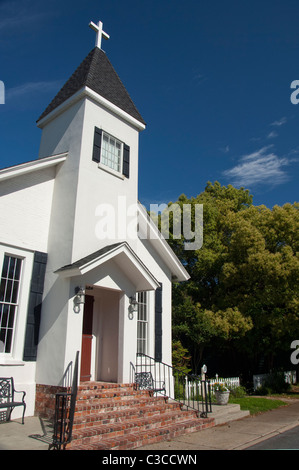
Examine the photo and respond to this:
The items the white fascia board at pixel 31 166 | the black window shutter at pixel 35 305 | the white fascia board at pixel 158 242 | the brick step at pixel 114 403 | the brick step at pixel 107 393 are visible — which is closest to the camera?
the brick step at pixel 114 403

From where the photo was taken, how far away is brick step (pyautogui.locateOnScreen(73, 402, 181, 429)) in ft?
21.8

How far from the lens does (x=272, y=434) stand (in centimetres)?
781

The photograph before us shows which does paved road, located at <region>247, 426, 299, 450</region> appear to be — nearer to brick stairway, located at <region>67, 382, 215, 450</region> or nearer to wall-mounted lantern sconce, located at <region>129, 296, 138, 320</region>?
brick stairway, located at <region>67, 382, 215, 450</region>

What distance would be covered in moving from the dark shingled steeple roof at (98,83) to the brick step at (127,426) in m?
8.95

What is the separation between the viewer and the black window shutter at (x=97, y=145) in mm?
10148

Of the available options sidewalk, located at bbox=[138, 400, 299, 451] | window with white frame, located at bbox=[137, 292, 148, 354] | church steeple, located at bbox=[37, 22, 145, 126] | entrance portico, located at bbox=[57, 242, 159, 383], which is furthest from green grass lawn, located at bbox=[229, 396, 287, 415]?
church steeple, located at bbox=[37, 22, 145, 126]

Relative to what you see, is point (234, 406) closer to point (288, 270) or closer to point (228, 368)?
point (288, 270)

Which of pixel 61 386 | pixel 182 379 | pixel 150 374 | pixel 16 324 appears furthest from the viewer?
pixel 182 379

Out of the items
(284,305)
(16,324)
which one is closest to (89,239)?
(16,324)

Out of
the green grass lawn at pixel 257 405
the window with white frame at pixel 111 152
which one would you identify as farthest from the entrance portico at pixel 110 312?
the green grass lawn at pixel 257 405

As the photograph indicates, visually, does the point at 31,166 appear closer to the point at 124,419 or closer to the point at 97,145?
the point at 97,145

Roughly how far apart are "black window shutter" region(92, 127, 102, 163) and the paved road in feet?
26.2

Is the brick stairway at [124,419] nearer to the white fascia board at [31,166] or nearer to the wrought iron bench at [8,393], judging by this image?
the wrought iron bench at [8,393]
